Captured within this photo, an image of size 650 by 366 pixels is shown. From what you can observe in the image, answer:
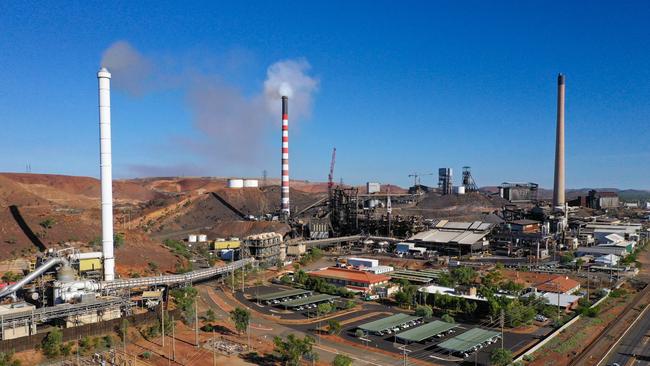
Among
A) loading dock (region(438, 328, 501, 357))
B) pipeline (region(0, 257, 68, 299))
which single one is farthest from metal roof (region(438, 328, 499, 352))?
pipeline (region(0, 257, 68, 299))

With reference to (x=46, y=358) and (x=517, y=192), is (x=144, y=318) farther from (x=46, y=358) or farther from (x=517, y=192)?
(x=517, y=192)

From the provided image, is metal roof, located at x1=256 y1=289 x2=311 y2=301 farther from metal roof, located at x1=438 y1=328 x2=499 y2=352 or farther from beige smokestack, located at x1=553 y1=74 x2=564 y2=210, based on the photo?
beige smokestack, located at x1=553 y1=74 x2=564 y2=210

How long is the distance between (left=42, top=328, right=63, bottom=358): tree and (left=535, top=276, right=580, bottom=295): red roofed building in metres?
45.2

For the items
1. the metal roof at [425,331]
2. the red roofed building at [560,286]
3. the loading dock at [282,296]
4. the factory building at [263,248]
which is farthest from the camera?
the factory building at [263,248]

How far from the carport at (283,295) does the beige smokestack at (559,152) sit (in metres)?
71.3

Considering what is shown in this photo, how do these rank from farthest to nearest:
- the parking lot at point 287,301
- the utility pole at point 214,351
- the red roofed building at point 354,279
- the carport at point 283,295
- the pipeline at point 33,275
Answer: the red roofed building at point 354,279 → the carport at point 283,295 → the parking lot at point 287,301 → the pipeline at point 33,275 → the utility pole at point 214,351

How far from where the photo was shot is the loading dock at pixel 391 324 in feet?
118

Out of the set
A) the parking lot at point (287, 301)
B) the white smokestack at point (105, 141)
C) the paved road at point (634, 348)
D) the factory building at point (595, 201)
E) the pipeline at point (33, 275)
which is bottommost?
the parking lot at point (287, 301)

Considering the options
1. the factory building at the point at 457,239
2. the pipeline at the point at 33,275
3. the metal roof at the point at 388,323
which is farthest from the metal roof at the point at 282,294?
the factory building at the point at 457,239

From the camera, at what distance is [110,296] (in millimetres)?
37875

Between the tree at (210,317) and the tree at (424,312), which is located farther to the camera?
the tree at (424,312)

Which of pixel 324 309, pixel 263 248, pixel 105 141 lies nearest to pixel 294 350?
pixel 324 309

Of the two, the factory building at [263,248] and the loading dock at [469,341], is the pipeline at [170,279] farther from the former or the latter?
the loading dock at [469,341]

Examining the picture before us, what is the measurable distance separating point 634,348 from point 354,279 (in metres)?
27.1
